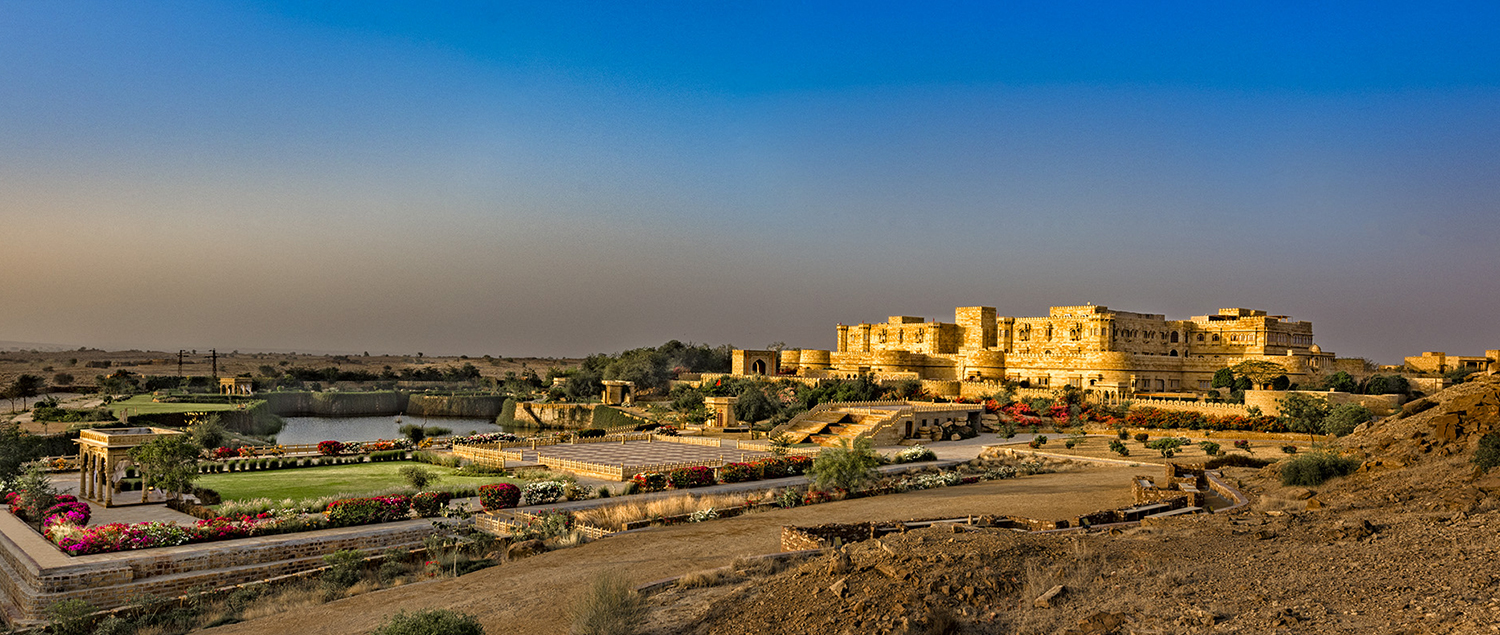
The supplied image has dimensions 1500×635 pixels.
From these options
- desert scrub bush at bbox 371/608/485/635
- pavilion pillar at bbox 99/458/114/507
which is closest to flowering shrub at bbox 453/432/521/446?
pavilion pillar at bbox 99/458/114/507

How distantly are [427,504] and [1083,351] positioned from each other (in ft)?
153

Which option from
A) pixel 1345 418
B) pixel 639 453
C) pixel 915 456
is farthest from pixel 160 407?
pixel 1345 418

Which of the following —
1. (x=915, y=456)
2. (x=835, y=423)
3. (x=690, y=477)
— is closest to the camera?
(x=690, y=477)

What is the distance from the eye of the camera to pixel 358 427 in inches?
2322

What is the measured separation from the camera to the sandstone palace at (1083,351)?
52.9 meters

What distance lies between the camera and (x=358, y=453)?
3194 centimetres

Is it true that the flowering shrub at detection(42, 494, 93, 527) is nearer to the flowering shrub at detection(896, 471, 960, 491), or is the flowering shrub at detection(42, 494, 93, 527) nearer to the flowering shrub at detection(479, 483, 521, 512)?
the flowering shrub at detection(479, 483, 521, 512)

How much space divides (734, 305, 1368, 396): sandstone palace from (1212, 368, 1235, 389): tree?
2.15 m

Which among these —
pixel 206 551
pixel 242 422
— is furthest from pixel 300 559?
pixel 242 422

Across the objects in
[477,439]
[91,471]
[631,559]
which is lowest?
[477,439]

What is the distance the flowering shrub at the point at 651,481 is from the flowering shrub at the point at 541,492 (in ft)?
8.49

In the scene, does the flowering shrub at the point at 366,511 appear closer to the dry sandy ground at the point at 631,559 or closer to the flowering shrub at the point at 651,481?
the dry sandy ground at the point at 631,559

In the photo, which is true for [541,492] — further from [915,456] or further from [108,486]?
[915,456]

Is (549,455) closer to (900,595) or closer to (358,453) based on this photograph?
(358,453)
